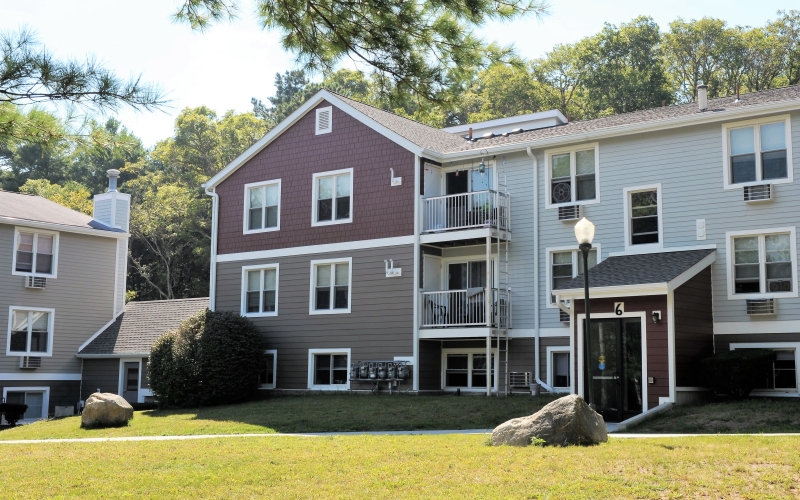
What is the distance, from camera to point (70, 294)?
31609 millimetres

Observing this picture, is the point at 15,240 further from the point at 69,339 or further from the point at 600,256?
the point at 600,256

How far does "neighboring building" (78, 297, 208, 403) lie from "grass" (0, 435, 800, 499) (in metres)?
16.8

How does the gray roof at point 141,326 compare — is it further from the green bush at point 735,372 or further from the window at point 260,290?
the green bush at point 735,372

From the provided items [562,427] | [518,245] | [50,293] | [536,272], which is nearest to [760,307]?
[536,272]

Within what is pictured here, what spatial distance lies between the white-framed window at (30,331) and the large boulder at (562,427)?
22.2 m

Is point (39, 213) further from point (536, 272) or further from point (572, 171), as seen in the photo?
point (572, 171)

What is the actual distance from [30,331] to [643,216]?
68.0 ft

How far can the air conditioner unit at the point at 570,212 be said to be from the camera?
2266cm

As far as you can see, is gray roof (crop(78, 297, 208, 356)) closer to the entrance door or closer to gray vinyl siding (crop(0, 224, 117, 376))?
gray vinyl siding (crop(0, 224, 117, 376))

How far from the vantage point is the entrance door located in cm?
1883

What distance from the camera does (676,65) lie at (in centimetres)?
4566

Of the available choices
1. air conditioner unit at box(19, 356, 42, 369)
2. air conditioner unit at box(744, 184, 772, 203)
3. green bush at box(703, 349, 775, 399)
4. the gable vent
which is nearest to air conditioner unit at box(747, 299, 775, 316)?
green bush at box(703, 349, 775, 399)

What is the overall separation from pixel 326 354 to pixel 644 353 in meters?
10.3

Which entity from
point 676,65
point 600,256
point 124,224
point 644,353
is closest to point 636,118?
point 600,256
